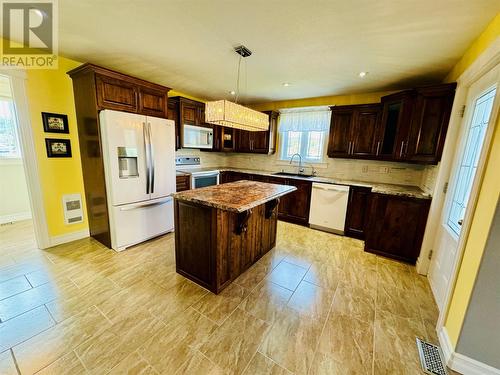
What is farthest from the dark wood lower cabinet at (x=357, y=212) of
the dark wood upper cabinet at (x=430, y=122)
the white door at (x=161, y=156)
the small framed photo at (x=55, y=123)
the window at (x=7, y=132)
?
the window at (x=7, y=132)

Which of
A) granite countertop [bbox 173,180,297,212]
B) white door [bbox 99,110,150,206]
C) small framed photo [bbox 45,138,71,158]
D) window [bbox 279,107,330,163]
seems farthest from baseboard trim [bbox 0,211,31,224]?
Answer: window [bbox 279,107,330,163]

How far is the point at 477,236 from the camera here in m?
1.39

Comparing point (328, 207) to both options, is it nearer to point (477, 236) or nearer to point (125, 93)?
point (477, 236)

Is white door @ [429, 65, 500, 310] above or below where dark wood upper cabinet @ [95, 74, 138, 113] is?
below

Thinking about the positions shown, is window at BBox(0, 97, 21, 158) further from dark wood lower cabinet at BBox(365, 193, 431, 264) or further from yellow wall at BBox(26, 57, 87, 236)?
dark wood lower cabinet at BBox(365, 193, 431, 264)

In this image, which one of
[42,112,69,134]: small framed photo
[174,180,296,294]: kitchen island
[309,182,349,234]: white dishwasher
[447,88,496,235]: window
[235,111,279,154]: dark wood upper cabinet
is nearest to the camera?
[447,88,496,235]: window

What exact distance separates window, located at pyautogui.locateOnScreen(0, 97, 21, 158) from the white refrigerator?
2.76 meters

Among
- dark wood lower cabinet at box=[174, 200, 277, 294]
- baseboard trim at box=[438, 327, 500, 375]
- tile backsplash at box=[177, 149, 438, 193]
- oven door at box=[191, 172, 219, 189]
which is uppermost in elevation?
tile backsplash at box=[177, 149, 438, 193]

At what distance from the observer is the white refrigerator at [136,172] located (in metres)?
2.55

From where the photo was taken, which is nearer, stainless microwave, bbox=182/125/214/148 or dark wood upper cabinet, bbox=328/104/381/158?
dark wood upper cabinet, bbox=328/104/381/158

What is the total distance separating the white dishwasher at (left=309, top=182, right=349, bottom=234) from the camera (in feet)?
11.7

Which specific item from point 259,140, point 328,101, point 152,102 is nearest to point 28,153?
point 152,102

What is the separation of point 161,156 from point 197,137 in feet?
4.45

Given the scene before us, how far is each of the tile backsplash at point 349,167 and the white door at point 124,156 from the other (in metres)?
1.58
